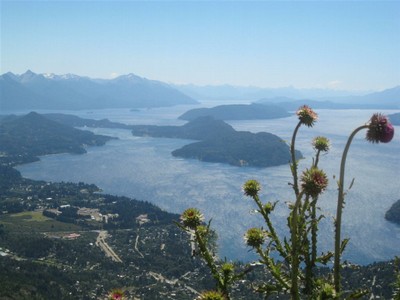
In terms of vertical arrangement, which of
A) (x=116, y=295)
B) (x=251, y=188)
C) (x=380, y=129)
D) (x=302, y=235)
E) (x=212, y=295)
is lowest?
(x=212, y=295)

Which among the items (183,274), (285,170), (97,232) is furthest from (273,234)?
(285,170)

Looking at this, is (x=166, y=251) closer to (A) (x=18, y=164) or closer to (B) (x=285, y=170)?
(B) (x=285, y=170)

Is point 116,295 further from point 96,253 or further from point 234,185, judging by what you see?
point 234,185

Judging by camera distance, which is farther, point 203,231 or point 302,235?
point 203,231

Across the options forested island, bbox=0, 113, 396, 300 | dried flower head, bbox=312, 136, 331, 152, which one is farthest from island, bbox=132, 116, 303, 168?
dried flower head, bbox=312, 136, 331, 152

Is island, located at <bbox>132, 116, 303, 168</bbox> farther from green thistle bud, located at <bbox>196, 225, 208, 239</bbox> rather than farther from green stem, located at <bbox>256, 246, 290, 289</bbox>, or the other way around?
green stem, located at <bbox>256, 246, 290, 289</bbox>

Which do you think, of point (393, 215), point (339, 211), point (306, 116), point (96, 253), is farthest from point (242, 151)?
point (339, 211)

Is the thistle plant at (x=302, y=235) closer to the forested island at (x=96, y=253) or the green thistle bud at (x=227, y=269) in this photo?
the green thistle bud at (x=227, y=269)

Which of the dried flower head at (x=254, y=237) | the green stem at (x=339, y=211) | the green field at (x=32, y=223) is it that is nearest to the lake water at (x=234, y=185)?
the green field at (x=32, y=223)
